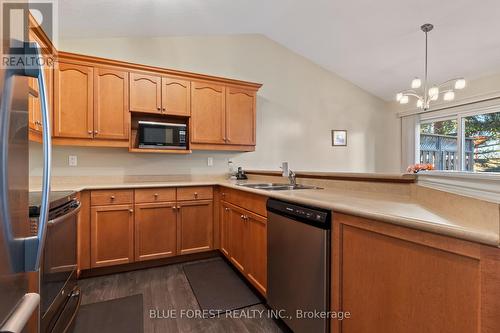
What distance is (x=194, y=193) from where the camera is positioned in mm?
2814

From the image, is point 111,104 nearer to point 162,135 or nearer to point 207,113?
point 162,135

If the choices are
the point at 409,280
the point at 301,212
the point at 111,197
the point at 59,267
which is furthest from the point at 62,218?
the point at 409,280

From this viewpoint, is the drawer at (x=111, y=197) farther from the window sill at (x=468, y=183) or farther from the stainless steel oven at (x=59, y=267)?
the window sill at (x=468, y=183)

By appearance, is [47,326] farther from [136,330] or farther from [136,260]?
[136,260]

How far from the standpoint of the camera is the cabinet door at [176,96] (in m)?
2.94

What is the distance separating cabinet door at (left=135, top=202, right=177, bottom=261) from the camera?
2557 mm

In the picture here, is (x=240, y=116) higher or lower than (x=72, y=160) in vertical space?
higher

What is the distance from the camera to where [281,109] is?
417 cm

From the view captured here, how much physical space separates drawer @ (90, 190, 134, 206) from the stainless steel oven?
64 centimetres

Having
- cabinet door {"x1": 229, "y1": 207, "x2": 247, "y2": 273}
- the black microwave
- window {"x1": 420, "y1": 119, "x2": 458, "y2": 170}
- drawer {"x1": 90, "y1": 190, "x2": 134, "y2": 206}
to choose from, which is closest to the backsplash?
the black microwave

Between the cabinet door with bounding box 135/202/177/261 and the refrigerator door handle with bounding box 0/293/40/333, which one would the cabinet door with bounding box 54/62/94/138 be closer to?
the cabinet door with bounding box 135/202/177/261

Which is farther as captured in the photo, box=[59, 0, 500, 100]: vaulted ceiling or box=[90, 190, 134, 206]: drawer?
box=[59, 0, 500, 100]: vaulted ceiling

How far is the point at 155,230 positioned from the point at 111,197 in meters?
0.55

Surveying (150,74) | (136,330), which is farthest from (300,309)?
(150,74)
